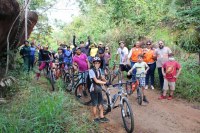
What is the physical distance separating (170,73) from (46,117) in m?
5.00

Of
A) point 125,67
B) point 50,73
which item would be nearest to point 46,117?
point 50,73

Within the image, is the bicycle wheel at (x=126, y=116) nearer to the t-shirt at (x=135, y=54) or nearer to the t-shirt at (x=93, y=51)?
the t-shirt at (x=135, y=54)

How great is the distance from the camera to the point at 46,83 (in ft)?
36.8

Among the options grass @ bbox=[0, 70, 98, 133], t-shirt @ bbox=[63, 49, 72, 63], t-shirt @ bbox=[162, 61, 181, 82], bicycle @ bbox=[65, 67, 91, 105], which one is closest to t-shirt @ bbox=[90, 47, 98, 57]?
t-shirt @ bbox=[63, 49, 72, 63]

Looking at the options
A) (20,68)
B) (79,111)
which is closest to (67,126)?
(79,111)

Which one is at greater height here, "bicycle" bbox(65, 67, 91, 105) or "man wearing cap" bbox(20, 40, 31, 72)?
"man wearing cap" bbox(20, 40, 31, 72)

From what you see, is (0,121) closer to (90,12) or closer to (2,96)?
(2,96)

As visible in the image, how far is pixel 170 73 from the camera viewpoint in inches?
381

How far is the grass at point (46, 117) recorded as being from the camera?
6.19 meters

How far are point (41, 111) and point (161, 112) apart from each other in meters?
3.78

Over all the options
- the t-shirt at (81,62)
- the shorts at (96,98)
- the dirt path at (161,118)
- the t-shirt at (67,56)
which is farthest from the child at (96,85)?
the t-shirt at (67,56)

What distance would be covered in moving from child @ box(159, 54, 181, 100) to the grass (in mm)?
3200

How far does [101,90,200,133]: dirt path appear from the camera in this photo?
7.11 m

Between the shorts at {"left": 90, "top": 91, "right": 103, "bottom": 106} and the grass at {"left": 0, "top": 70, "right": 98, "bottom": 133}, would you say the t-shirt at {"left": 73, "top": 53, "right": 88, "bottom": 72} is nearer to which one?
the grass at {"left": 0, "top": 70, "right": 98, "bottom": 133}
